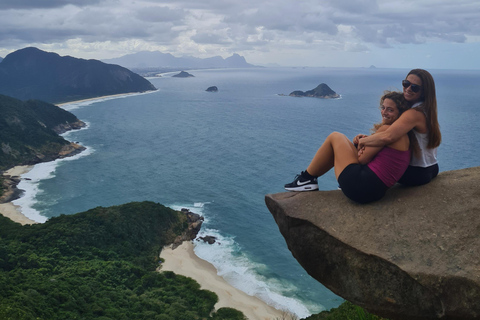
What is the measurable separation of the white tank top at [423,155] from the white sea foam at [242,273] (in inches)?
943

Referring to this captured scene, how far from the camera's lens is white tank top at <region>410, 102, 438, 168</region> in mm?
6930

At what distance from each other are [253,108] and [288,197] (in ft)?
392

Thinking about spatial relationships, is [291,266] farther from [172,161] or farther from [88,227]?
[172,161]

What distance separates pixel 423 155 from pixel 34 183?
5954 centimetres

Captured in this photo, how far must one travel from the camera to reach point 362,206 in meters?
7.18

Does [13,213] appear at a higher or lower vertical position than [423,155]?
lower

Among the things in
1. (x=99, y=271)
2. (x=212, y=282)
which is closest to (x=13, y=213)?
(x=99, y=271)

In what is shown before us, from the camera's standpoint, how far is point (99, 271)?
2933 cm

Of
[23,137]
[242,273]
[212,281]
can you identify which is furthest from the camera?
[23,137]


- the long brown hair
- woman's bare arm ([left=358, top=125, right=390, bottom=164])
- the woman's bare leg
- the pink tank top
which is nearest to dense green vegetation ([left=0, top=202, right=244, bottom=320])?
the woman's bare leg

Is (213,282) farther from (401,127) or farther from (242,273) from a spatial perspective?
(401,127)

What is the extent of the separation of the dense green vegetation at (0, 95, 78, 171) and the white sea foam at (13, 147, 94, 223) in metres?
3.31

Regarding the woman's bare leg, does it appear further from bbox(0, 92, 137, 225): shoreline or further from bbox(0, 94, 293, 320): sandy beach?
bbox(0, 92, 137, 225): shoreline

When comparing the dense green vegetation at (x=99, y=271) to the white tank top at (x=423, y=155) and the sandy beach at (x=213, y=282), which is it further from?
the white tank top at (x=423, y=155)
